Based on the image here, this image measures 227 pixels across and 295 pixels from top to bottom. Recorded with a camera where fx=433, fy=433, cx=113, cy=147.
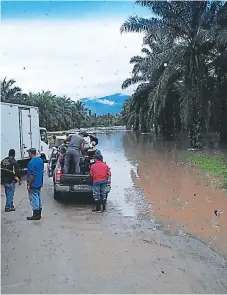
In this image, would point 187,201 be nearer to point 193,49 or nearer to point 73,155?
point 73,155

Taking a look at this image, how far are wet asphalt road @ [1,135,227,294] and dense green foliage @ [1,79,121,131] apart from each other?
133ft

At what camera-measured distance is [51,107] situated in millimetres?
68188

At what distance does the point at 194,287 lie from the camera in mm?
5184

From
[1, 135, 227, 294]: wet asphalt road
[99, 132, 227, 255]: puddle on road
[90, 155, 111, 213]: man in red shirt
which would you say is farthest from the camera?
[90, 155, 111, 213]: man in red shirt

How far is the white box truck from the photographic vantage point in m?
15.0

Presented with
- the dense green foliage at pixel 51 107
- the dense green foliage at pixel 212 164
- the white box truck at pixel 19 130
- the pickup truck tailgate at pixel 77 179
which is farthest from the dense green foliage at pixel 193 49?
the dense green foliage at pixel 51 107

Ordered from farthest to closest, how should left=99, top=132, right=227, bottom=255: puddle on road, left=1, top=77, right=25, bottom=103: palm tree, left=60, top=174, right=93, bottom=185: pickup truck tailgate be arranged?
1. left=1, top=77, right=25, bottom=103: palm tree
2. left=60, top=174, right=93, bottom=185: pickup truck tailgate
3. left=99, top=132, right=227, bottom=255: puddle on road

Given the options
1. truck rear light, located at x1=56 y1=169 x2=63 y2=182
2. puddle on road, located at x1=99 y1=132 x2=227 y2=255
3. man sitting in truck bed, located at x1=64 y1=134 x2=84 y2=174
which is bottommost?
puddle on road, located at x1=99 y1=132 x2=227 y2=255

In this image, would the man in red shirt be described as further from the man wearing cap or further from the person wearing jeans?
Answer: the person wearing jeans

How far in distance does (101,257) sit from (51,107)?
63149 millimetres

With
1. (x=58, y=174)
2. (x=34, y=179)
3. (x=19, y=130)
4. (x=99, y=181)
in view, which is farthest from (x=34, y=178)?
(x=19, y=130)

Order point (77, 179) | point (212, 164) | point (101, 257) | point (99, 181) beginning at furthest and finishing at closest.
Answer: point (212, 164) < point (77, 179) < point (99, 181) < point (101, 257)

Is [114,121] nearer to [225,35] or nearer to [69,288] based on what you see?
[225,35]

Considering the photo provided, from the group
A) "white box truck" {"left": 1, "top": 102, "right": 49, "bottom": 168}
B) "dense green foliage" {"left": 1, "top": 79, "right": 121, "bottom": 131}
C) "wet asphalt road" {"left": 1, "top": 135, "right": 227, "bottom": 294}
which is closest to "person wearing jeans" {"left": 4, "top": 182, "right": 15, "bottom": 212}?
"wet asphalt road" {"left": 1, "top": 135, "right": 227, "bottom": 294}
